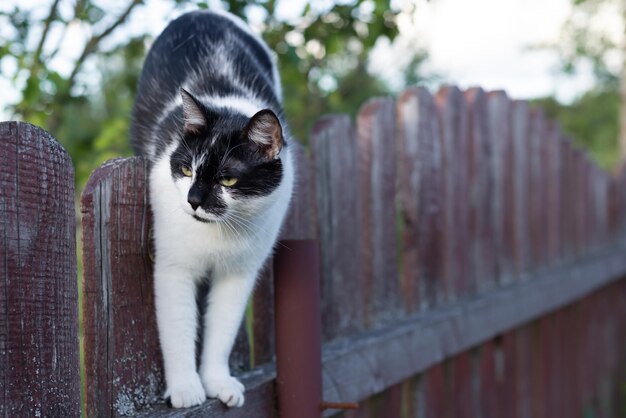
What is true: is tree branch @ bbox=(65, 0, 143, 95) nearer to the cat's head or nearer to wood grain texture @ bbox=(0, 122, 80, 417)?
the cat's head

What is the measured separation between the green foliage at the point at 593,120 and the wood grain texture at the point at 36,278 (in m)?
9.32

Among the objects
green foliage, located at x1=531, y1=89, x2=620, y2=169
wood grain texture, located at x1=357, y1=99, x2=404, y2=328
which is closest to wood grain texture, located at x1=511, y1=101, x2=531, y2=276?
wood grain texture, located at x1=357, y1=99, x2=404, y2=328

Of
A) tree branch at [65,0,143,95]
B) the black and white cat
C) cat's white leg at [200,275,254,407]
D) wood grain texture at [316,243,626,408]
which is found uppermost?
tree branch at [65,0,143,95]

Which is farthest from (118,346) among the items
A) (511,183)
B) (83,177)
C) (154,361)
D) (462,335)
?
(511,183)

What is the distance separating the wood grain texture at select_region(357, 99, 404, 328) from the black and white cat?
50 centimetres

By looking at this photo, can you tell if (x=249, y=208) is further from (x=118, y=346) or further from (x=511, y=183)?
(x=511, y=183)

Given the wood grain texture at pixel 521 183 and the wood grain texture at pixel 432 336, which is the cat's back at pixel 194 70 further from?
the wood grain texture at pixel 521 183

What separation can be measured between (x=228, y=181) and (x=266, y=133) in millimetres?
133

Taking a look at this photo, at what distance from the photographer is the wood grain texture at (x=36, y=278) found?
3.59 ft

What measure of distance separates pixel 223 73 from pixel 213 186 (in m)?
0.53

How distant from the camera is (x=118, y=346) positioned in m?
1.37

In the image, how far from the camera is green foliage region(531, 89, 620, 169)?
9.86 meters

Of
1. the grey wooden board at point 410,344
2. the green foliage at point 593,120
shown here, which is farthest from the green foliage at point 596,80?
the grey wooden board at point 410,344

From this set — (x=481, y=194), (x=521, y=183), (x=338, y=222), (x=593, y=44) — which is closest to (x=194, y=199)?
(x=338, y=222)
